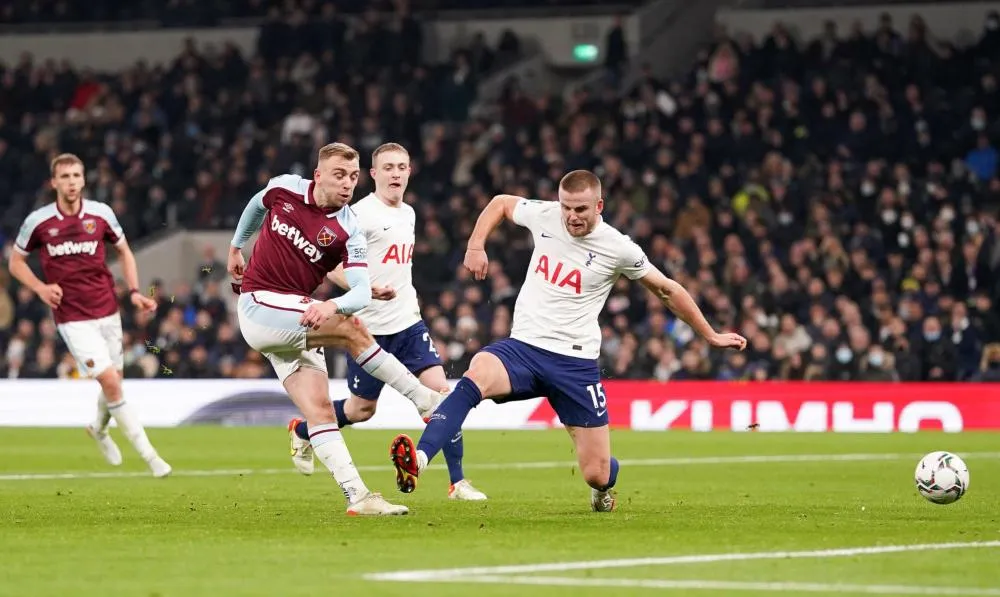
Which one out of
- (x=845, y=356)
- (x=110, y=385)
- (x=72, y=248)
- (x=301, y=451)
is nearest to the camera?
(x=301, y=451)

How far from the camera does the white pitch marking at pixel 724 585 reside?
7.14m

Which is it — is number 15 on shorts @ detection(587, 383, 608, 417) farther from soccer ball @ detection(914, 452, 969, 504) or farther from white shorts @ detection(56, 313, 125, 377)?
white shorts @ detection(56, 313, 125, 377)

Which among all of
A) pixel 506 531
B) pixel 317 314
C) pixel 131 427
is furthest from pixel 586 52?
pixel 506 531

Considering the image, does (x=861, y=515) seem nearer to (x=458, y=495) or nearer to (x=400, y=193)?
(x=458, y=495)

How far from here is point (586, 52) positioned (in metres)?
34.5

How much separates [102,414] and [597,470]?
6110mm

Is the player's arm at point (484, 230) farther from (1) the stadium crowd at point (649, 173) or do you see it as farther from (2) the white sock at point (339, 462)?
(1) the stadium crowd at point (649, 173)

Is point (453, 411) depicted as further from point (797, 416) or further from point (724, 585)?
point (797, 416)

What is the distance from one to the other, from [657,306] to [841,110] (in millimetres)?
5158

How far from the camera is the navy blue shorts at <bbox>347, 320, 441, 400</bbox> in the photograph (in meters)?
13.1

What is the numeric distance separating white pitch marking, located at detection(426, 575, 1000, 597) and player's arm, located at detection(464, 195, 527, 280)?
10.1 feet

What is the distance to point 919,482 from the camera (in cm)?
1159

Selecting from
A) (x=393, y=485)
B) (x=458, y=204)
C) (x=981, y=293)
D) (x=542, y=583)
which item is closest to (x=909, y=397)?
(x=981, y=293)

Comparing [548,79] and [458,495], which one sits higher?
[548,79]
